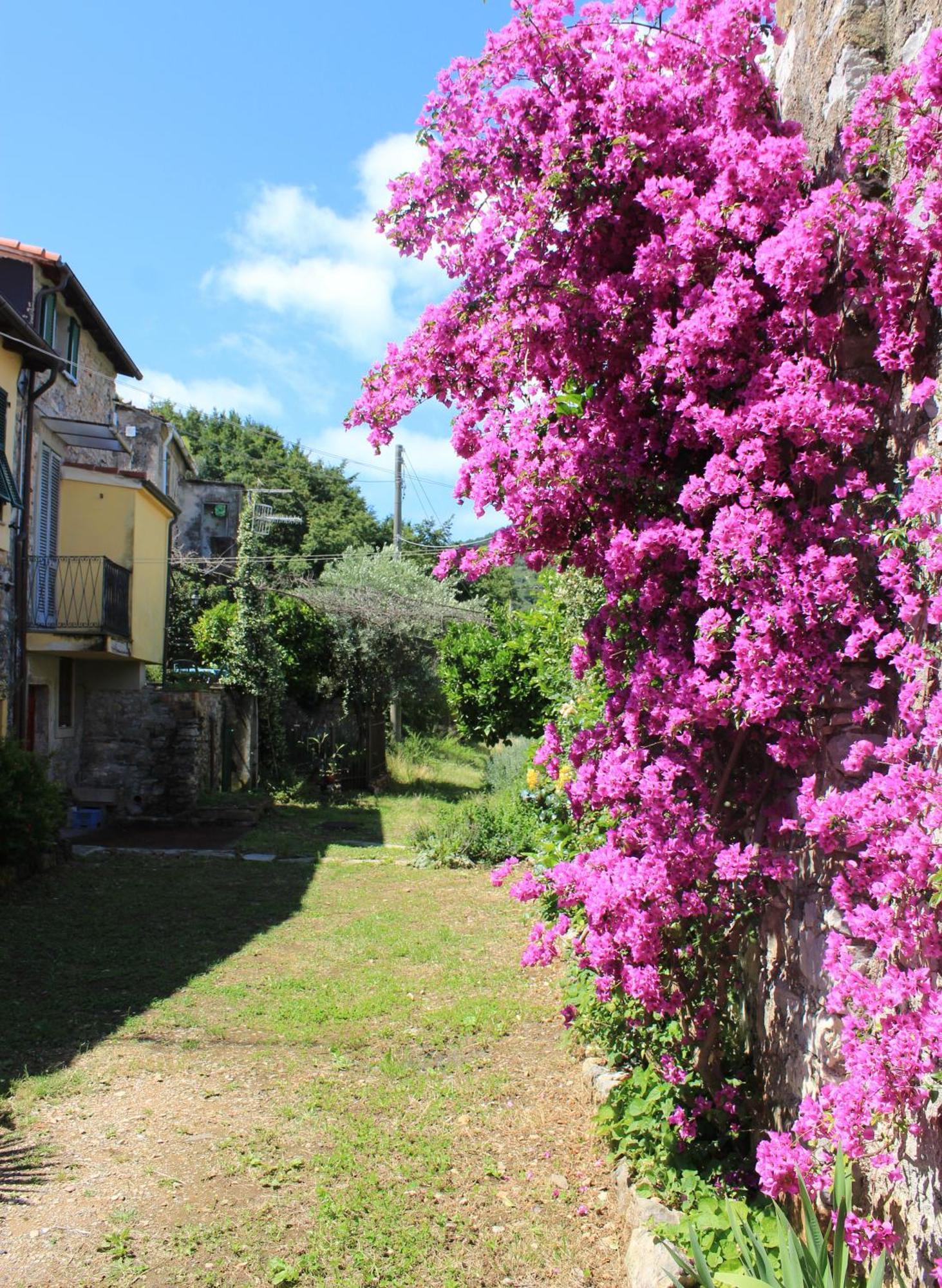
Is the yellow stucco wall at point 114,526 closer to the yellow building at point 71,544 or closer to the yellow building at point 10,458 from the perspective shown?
the yellow building at point 71,544

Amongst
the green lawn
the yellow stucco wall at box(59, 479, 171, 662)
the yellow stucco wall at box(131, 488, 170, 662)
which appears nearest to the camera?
the green lawn

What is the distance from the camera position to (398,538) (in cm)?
2597

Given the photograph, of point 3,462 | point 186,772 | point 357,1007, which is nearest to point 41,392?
point 3,462

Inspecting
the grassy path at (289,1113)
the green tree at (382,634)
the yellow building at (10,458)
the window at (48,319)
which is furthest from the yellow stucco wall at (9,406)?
the green tree at (382,634)

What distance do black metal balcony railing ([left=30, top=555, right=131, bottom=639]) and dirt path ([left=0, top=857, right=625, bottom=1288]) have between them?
6.77 meters

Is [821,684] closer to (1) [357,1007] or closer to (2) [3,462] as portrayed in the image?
(1) [357,1007]

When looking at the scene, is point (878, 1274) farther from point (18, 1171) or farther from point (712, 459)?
point (18, 1171)

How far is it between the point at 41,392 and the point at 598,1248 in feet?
40.7

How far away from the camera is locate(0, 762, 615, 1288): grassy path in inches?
141

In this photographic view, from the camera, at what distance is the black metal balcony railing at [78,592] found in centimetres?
1419

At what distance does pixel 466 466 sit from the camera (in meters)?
4.19

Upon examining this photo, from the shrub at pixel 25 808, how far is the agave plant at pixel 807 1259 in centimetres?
859

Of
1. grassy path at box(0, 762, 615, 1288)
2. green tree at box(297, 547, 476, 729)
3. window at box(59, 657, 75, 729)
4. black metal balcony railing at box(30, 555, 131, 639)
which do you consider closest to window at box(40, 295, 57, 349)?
black metal balcony railing at box(30, 555, 131, 639)

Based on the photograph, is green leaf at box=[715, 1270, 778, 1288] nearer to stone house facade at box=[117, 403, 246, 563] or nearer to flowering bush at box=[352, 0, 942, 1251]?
flowering bush at box=[352, 0, 942, 1251]
